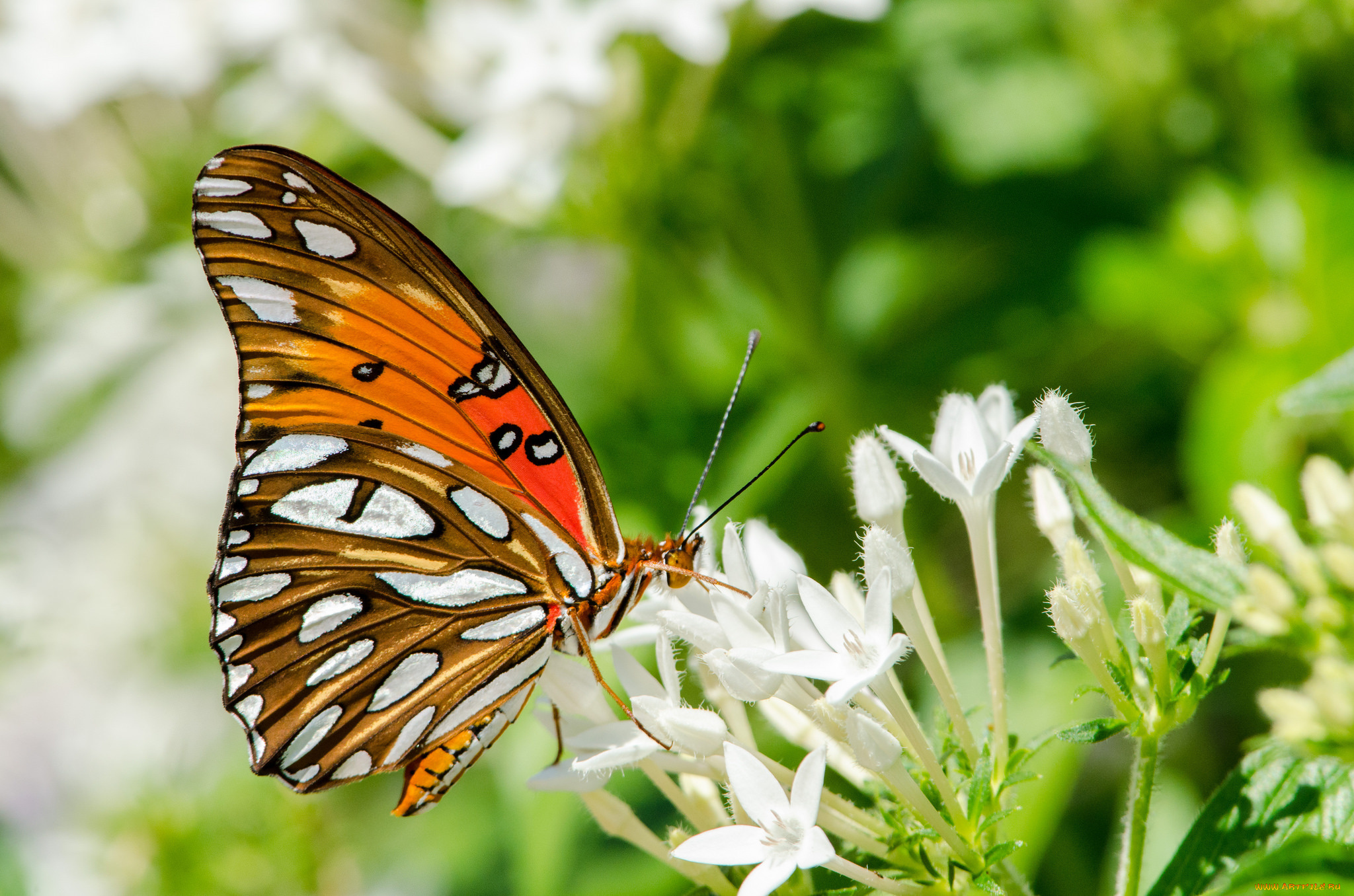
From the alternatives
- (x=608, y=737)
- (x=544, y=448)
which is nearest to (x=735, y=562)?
(x=608, y=737)

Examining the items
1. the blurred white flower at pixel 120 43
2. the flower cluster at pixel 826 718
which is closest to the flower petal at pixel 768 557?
the flower cluster at pixel 826 718

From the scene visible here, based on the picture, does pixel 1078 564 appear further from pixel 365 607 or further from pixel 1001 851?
pixel 365 607

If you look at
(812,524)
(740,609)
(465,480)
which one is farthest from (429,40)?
(740,609)

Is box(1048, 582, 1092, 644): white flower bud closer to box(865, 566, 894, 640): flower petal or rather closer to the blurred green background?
box(865, 566, 894, 640): flower petal

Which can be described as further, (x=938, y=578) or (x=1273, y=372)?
(x=938, y=578)

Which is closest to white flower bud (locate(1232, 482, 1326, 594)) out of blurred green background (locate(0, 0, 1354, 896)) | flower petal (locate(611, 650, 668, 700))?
flower petal (locate(611, 650, 668, 700))

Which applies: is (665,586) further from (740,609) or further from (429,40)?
(429,40)

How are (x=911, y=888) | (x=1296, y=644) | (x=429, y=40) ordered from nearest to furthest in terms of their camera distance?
1. (x=1296, y=644)
2. (x=911, y=888)
3. (x=429, y=40)
